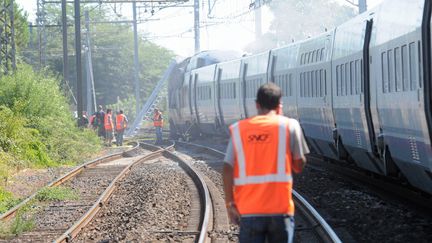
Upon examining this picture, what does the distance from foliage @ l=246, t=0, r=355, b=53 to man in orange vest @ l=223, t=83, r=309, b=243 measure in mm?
46821

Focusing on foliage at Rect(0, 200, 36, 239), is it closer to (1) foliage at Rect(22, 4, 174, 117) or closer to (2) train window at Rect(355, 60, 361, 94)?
(2) train window at Rect(355, 60, 361, 94)

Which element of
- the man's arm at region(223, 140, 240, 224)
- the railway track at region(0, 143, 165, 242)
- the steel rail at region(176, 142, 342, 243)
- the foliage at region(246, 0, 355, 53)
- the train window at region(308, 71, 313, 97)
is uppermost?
the foliage at region(246, 0, 355, 53)

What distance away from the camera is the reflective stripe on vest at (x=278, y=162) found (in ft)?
21.7

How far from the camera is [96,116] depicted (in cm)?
4278

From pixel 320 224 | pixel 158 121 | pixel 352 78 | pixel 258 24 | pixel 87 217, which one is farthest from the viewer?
pixel 258 24

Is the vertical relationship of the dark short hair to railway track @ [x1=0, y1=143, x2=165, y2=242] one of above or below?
above

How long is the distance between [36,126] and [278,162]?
23777 millimetres

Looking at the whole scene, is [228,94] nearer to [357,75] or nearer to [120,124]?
[120,124]

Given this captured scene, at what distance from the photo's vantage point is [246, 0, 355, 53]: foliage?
2638 inches

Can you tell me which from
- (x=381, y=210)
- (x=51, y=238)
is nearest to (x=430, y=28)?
(x=381, y=210)

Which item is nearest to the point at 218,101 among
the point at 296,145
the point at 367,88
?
the point at 367,88

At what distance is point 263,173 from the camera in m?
6.61

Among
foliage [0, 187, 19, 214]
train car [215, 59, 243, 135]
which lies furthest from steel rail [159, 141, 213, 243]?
train car [215, 59, 243, 135]

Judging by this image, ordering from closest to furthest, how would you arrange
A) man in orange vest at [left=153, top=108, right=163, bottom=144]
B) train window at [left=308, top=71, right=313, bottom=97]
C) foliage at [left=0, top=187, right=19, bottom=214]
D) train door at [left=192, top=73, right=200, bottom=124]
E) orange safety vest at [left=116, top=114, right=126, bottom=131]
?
foliage at [left=0, top=187, right=19, bottom=214], train window at [left=308, top=71, right=313, bottom=97], orange safety vest at [left=116, top=114, right=126, bottom=131], man in orange vest at [left=153, top=108, right=163, bottom=144], train door at [left=192, top=73, right=200, bottom=124]
